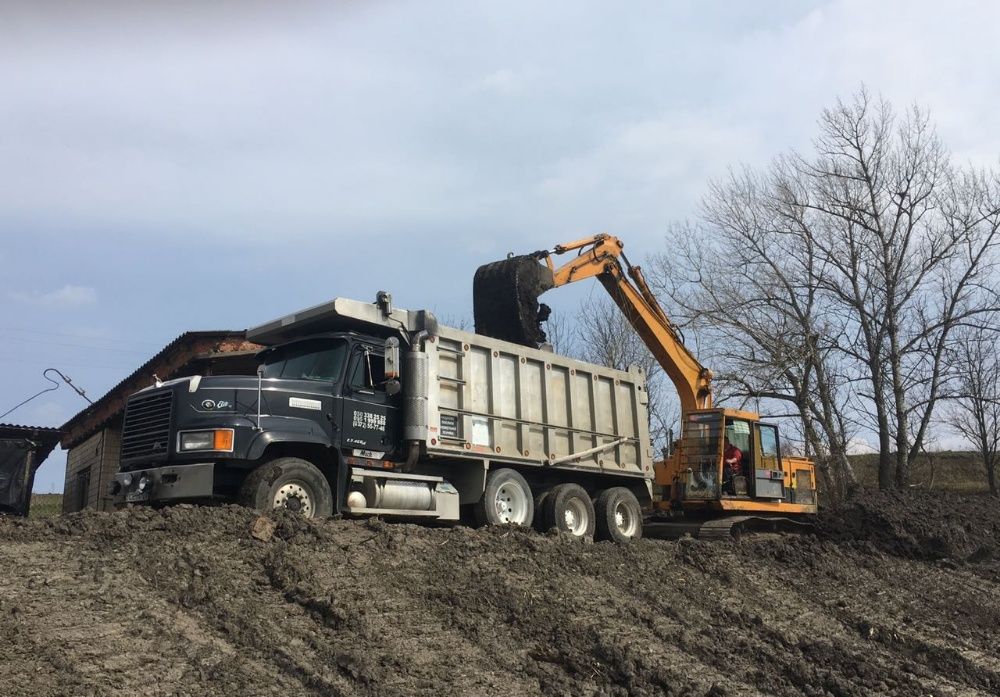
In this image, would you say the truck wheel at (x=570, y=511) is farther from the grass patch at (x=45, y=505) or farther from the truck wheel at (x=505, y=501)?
the grass patch at (x=45, y=505)

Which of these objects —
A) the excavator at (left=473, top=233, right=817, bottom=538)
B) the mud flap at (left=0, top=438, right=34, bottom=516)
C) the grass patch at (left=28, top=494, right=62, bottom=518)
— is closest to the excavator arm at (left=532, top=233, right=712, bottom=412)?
the excavator at (left=473, top=233, right=817, bottom=538)

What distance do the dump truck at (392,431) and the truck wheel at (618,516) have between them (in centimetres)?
2

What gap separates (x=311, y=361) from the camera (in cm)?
1162

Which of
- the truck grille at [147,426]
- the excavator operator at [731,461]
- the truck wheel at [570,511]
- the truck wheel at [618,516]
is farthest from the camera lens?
the excavator operator at [731,461]

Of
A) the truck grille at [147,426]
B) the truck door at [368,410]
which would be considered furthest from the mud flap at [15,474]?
the truck door at [368,410]

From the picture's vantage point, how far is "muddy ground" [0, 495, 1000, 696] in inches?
253

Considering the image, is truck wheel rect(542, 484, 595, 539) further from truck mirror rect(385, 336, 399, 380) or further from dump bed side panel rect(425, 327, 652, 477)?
truck mirror rect(385, 336, 399, 380)

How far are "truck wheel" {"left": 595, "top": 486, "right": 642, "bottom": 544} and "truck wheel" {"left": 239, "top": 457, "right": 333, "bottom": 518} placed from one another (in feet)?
15.7

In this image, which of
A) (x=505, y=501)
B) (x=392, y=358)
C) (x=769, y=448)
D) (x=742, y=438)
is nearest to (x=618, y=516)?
(x=505, y=501)

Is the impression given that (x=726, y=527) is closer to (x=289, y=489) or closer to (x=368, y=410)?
(x=368, y=410)

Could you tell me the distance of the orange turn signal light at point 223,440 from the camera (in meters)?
9.98

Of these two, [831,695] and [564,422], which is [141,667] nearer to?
[831,695]

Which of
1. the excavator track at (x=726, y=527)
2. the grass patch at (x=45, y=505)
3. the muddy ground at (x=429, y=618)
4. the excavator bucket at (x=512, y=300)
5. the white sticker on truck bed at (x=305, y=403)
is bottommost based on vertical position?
the muddy ground at (x=429, y=618)

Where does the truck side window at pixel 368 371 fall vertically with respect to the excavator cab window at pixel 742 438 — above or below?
above
